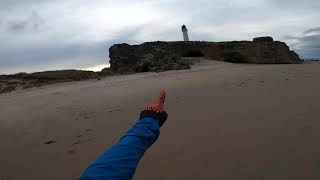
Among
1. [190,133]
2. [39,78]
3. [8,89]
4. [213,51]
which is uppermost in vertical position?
[213,51]

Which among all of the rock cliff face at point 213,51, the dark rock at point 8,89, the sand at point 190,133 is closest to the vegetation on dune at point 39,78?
the dark rock at point 8,89

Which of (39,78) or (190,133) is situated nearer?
(190,133)

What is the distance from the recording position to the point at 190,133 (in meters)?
4.15

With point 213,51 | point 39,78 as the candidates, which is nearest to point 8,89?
point 39,78

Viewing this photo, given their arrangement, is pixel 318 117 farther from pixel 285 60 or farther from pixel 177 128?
pixel 285 60

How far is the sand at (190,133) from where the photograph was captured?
129 inches

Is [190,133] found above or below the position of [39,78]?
below

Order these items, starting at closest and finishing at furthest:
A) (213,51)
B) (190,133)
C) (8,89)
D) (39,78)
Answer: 1. (190,133)
2. (8,89)
3. (39,78)
4. (213,51)

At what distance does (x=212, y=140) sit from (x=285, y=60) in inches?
630

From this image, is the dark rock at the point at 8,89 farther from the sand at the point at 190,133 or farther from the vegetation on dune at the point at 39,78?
the sand at the point at 190,133

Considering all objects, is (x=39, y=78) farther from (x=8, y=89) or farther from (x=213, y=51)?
(x=213, y=51)

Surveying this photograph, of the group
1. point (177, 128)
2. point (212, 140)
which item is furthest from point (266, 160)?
point (177, 128)

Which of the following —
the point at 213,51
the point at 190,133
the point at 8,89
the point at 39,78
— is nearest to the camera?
the point at 190,133

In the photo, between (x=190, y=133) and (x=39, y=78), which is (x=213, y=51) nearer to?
(x=39, y=78)
